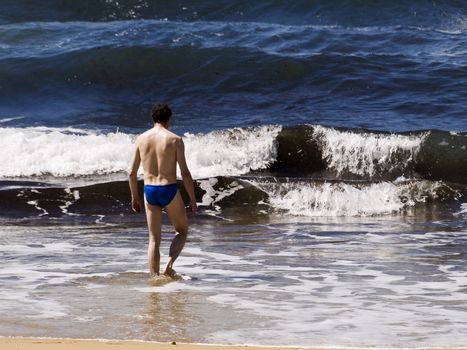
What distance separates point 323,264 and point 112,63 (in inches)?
601

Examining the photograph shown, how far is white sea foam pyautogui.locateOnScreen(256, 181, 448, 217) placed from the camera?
47.8ft

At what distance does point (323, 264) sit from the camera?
10.4 m

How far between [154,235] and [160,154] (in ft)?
2.29

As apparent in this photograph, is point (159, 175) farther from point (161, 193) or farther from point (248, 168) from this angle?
point (248, 168)

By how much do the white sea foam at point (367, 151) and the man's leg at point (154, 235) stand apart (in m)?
8.44

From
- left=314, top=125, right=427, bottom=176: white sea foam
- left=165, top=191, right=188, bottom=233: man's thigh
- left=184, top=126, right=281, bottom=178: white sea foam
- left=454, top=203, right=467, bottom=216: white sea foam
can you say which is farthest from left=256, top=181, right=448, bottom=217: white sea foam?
left=165, top=191, right=188, bottom=233: man's thigh

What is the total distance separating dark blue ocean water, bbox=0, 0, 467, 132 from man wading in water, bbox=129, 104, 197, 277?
10.6m

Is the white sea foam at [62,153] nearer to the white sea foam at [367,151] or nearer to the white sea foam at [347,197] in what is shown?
the white sea foam at [367,151]

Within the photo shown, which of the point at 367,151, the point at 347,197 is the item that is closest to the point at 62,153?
the point at 367,151

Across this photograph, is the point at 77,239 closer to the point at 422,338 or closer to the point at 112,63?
the point at 422,338

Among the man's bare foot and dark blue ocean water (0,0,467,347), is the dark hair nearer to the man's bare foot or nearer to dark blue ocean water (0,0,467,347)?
the man's bare foot

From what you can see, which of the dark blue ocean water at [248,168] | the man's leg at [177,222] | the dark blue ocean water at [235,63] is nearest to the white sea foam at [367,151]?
the dark blue ocean water at [248,168]

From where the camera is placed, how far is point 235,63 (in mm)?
24328

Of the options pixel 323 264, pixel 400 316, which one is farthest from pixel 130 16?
pixel 400 316
